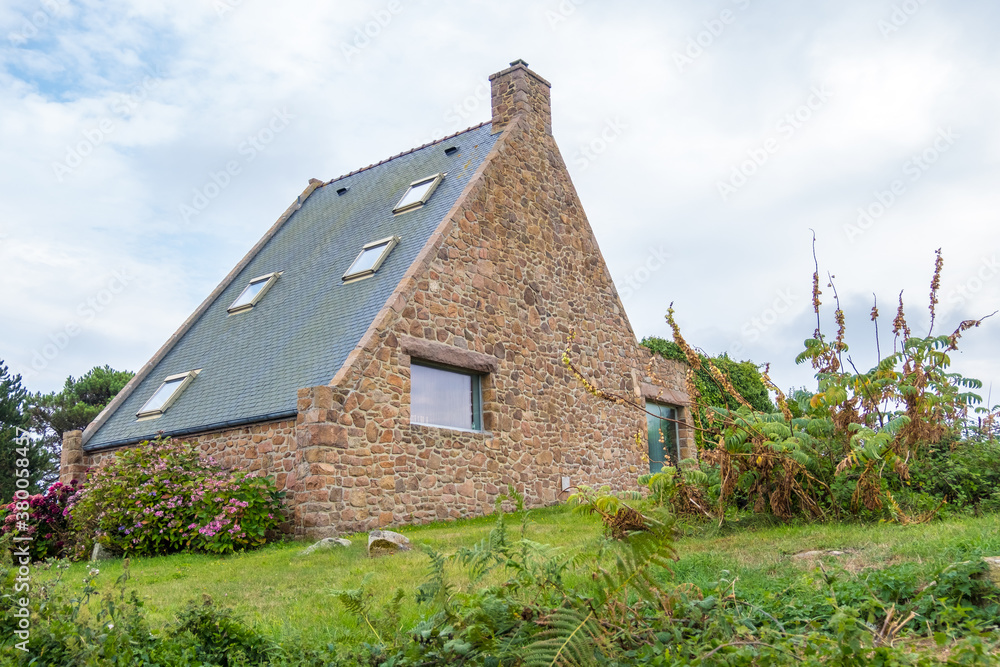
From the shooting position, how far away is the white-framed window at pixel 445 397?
12.2 meters

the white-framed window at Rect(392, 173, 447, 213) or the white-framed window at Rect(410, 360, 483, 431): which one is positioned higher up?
the white-framed window at Rect(392, 173, 447, 213)

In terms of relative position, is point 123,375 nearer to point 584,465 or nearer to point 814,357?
point 584,465

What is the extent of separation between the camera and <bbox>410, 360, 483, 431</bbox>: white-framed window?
1223 cm

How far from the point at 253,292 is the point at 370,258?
3.62m

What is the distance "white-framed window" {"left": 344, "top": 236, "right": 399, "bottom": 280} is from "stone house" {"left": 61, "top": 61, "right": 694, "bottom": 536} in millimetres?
50

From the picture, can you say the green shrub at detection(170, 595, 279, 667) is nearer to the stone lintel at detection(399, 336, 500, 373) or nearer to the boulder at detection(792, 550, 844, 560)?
the boulder at detection(792, 550, 844, 560)

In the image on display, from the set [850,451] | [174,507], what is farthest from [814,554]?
[174,507]

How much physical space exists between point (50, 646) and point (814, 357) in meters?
6.83

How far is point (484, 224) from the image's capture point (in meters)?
13.8

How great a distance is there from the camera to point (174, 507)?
11016 mm

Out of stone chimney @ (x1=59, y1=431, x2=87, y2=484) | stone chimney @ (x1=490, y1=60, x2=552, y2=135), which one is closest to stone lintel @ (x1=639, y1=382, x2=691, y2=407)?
stone chimney @ (x1=490, y1=60, x2=552, y2=135)

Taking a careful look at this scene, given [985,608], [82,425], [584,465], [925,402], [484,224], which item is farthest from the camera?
[82,425]

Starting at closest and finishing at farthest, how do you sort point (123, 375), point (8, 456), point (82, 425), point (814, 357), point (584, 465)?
point (814, 357)
point (584, 465)
point (8, 456)
point (82, 425)
point (123, 375)

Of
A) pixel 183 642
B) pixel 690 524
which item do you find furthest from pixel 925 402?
pixel 183 642
